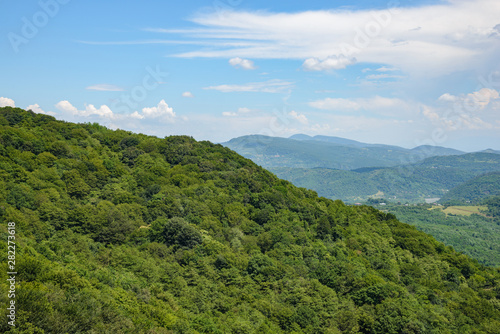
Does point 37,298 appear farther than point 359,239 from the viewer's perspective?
No

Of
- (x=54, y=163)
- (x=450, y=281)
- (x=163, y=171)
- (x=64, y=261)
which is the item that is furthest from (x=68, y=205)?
(x=450, y=281)

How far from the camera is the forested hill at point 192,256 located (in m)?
29.3

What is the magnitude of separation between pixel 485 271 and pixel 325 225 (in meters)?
31.1

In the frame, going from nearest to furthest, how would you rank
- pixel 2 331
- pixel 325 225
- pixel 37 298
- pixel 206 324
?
pixel 2 331 → pixel 37 298 → pixel 206 324 → pixel 325 225

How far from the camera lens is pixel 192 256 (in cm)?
→ 4625

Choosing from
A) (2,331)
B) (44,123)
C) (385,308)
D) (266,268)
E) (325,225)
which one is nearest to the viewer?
(2,331)

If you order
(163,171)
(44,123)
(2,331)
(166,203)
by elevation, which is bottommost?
(2,331)

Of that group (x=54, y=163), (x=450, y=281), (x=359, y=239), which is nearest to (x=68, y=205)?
(x=54, y=163)

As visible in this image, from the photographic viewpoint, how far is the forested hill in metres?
29.3

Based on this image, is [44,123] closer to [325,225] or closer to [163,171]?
[163,171]

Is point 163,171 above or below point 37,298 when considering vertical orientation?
above

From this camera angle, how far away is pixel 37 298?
71.7ft

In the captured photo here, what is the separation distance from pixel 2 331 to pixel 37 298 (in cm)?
292

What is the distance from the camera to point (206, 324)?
32.7m
